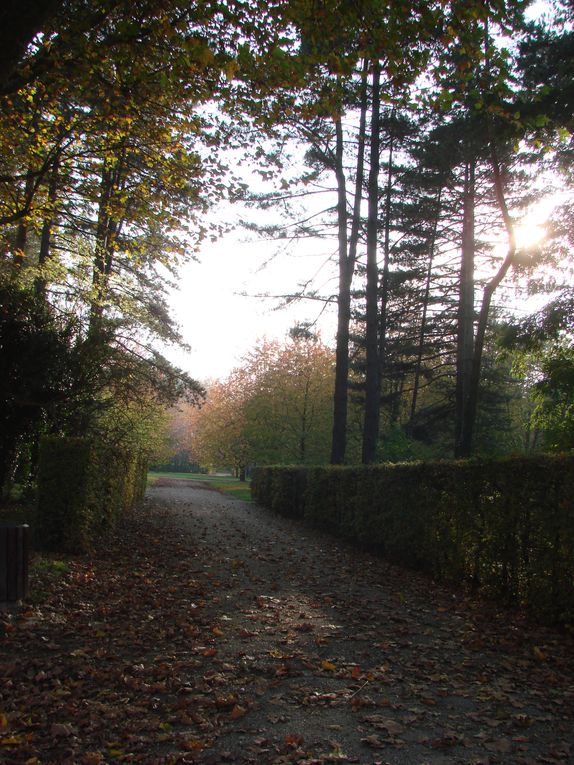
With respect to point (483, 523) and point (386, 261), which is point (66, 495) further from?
point (386, 261)

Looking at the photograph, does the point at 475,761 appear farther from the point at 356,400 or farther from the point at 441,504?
the point at 356,400

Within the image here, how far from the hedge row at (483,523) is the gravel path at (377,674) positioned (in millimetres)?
451

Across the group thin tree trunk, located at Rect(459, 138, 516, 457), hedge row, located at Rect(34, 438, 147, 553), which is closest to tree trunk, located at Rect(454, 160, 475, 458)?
thin tree trunk, located at Rect(459, 138, 516, 457)

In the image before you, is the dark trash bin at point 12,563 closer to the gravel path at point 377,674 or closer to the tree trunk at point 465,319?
the gravel path at point 377,674

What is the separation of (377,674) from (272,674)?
87 centimetres

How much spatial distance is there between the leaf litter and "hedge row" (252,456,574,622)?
0.43m

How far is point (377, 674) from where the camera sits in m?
4.82

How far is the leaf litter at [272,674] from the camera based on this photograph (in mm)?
3557

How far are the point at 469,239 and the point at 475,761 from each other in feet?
70.1

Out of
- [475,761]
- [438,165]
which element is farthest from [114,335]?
[475,761]

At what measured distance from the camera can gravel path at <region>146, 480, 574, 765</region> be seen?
3557mm

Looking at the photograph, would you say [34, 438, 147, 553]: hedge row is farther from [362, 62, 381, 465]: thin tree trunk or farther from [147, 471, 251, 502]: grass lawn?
[147, 471, 251, 502]: grass lawn

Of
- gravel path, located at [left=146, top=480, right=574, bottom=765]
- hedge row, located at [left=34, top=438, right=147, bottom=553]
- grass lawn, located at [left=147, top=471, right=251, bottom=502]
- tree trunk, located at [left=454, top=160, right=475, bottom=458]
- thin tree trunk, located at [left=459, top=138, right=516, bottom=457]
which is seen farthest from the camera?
grass lawn, located at [left=147, top=471, right=251, bottom=502]

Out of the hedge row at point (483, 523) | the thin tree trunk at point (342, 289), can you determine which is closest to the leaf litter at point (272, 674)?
the hedge row at point (483, 523)
